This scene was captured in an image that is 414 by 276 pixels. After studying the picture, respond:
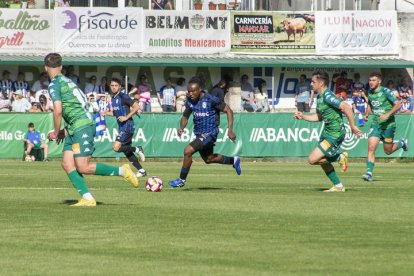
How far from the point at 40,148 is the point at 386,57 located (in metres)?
17.5

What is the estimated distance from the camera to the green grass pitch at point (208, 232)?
8922 millimetres

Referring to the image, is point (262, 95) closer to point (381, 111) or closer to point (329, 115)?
point (381, 111)

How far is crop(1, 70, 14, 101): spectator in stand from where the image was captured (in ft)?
140

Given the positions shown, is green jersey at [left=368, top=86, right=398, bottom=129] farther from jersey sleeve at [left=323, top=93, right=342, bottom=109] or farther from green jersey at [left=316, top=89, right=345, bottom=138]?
jersey sleeve at [left=323, top=93, right=342, bottom=109]

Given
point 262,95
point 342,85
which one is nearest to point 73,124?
point 262,95

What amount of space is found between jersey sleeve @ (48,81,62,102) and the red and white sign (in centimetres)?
3284

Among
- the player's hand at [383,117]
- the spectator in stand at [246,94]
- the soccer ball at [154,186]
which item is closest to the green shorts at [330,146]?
the soccer ball at [154,186]

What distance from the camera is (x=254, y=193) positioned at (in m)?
18.9

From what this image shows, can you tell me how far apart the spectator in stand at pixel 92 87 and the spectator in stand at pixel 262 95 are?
22.2 ft

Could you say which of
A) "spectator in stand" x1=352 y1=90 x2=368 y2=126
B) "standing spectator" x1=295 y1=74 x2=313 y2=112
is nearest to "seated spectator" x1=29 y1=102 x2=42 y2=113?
"standing spectator" x1=295 y1=74 x2=313 y2=112

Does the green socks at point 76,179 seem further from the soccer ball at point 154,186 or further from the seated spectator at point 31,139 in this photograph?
the seated spectator at point 31,139

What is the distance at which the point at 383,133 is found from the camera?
25.3m

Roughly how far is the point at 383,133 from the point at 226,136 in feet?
47.1

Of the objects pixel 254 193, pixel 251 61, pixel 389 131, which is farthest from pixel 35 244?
pixel 251 61
